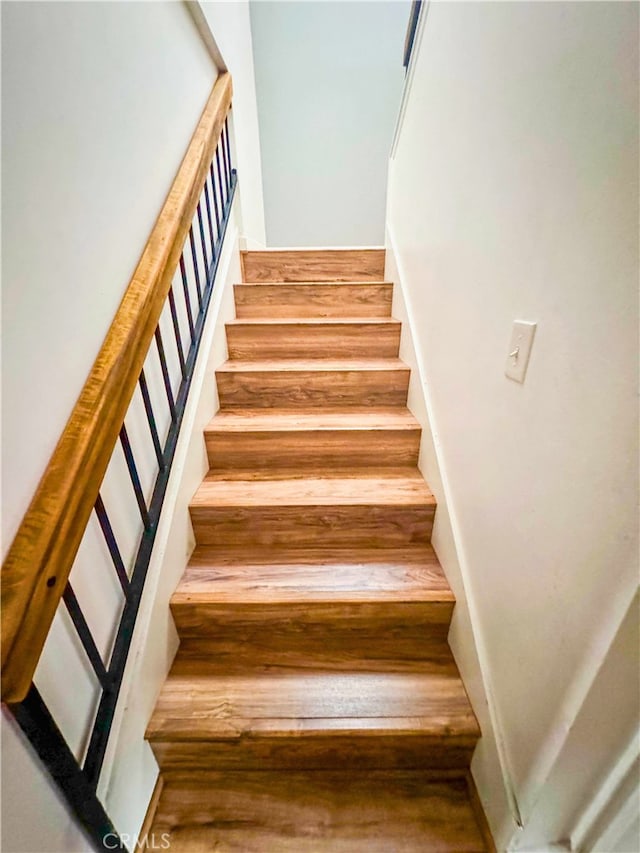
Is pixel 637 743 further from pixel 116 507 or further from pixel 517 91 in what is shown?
pixel 517 91

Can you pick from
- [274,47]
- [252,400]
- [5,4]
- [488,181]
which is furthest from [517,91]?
[274,47]

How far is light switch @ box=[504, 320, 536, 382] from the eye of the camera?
64 cm

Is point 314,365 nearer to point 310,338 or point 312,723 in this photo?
point 310,338

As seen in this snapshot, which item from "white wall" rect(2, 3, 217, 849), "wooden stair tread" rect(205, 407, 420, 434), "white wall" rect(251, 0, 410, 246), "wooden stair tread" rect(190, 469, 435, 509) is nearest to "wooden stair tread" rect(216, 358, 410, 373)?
"wooden stair tread" rect(205, 407, 420, 434)

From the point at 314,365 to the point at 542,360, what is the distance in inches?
41.4

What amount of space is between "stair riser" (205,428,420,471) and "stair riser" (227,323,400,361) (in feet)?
1.65

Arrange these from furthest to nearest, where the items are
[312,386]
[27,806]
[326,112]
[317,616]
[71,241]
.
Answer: [326,112], [312,386], [317,616], [71,241], [27,806]

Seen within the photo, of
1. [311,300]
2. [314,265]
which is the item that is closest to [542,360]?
[311,300]

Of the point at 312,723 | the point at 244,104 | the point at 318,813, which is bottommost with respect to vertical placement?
the point at 318,813

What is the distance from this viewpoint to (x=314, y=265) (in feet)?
6.82

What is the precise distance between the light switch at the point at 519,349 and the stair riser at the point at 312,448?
630mm

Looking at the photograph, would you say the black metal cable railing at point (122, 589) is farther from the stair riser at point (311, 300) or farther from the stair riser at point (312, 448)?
the stair riser at point (311, 300)

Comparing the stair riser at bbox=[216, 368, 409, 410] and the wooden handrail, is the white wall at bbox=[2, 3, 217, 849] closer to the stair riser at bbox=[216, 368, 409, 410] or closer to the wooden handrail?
the wooden handrail

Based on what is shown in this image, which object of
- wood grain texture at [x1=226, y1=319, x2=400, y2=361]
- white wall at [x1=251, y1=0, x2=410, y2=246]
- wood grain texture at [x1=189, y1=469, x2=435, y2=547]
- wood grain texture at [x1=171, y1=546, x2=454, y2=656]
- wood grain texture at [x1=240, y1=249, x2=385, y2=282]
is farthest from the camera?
white wall at [x1=251, y1=0, x2=410, y2=246]
